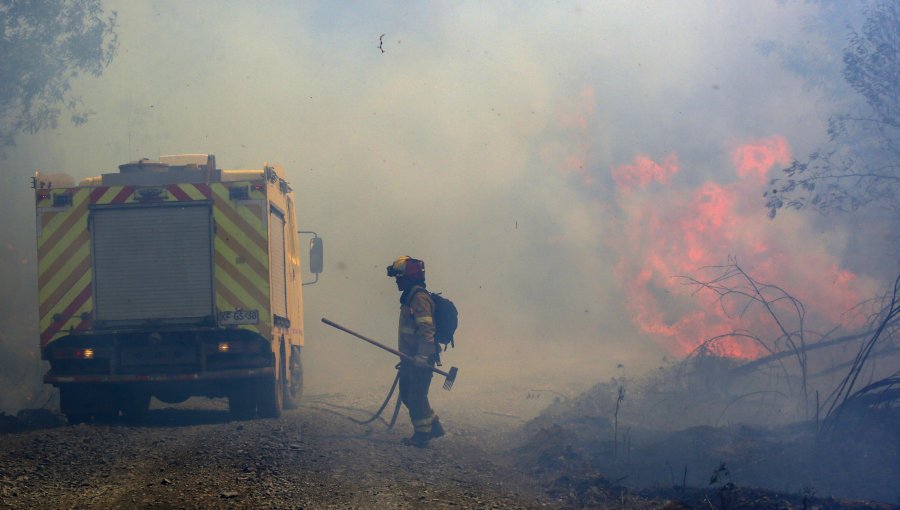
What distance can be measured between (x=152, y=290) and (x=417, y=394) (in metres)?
3.40

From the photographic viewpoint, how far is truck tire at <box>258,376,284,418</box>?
9.70 meters

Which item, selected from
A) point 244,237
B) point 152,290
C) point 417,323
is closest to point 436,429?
point 417,323

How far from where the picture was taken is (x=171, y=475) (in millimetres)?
6078

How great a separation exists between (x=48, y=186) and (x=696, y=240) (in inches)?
659

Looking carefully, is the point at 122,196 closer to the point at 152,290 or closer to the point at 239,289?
the point at 152,290

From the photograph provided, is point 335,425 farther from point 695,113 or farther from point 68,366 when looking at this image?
point 695,113

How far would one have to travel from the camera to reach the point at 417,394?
917cm

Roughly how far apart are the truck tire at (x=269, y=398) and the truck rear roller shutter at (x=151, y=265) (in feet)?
3.77

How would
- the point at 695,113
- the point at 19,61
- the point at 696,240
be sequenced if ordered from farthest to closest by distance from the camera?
the point at 695,113 → the point at 696,240 → the point at 19,61

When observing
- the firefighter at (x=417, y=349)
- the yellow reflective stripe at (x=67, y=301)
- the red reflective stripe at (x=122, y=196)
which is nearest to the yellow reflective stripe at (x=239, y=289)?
the red reflective stripe at (x=122, y=196)

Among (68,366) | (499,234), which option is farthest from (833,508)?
(499,234)

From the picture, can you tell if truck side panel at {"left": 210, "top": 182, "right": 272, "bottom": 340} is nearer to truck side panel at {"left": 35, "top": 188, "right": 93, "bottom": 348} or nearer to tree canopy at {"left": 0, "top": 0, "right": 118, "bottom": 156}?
truck side panel at {"left": 35, "top": 188, "right": 93, "bottom": 348}

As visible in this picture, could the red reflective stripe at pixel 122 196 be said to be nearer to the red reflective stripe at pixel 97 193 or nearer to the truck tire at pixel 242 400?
the red reflective stripe at pixel 97 193

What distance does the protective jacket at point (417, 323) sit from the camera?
30.1ft
